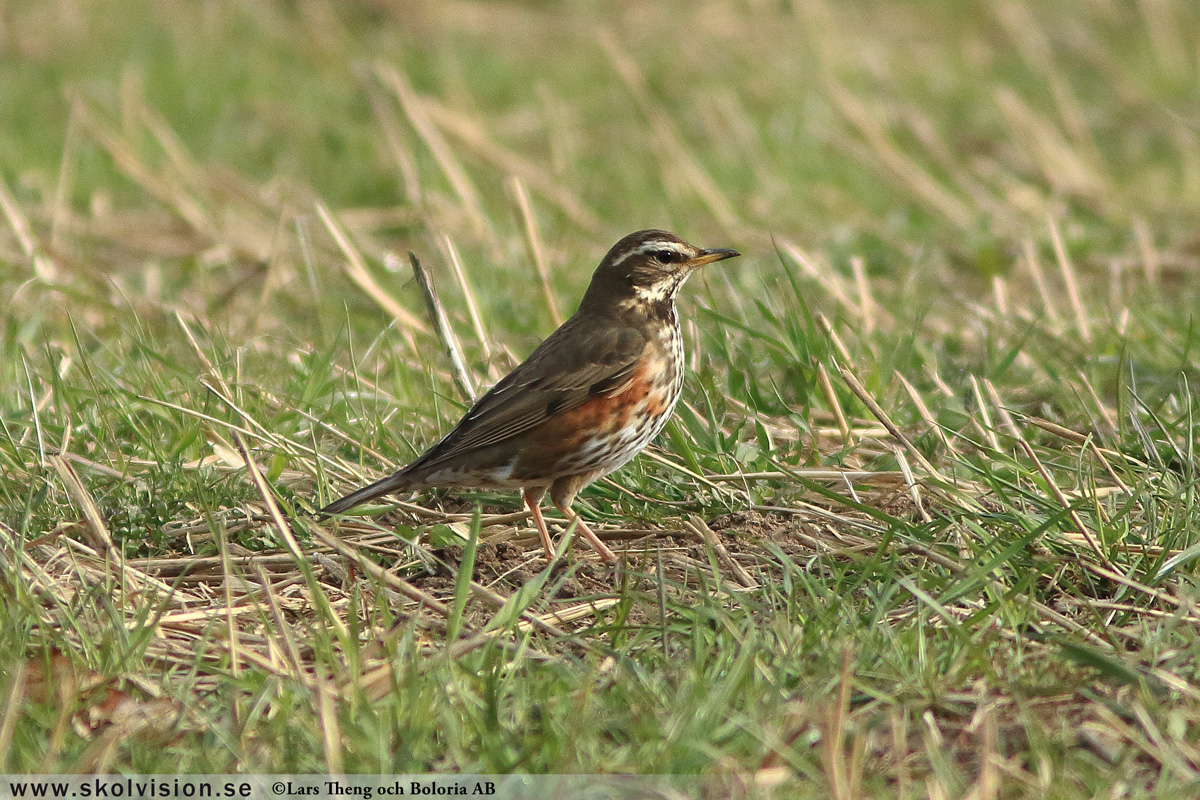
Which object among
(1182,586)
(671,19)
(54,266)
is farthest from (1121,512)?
(671,19)

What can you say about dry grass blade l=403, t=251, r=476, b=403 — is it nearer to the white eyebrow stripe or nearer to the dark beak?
the white eyebrow stripe

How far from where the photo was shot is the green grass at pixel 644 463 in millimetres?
3842

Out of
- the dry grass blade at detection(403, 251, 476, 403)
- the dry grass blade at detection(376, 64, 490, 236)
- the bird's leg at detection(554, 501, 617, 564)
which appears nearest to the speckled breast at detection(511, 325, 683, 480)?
the bird's leg at detection(554, 501, 617, 564)

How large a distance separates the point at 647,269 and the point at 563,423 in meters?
1.03

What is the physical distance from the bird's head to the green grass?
0.41 meters

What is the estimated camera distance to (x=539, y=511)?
565 centimetres

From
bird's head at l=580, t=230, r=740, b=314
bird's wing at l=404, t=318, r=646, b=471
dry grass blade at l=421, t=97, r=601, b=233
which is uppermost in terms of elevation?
bird's head at l=580, t=230, r=740, b=314

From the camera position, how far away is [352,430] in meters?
6.04

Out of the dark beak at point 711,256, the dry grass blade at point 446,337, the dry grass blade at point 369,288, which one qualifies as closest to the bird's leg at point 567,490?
the dry grass blade at point 446,337

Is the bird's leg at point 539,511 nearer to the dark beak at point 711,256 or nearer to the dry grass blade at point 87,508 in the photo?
the dark beak at point 711,256

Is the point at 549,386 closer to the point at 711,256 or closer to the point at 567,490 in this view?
the point at 567,490

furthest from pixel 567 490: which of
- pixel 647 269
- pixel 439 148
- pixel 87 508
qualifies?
pixel 439 148

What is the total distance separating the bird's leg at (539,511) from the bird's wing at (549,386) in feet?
0.83

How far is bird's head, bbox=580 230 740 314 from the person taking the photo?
630cm
